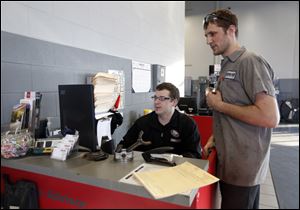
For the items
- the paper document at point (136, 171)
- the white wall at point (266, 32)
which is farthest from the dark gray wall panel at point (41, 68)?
the white wall at point (266, 32)

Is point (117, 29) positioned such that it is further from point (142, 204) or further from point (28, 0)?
point (142, 204)

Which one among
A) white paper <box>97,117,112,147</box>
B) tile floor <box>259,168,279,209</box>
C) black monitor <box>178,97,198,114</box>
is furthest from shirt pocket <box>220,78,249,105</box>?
black monitor <box>178,97,198,114</box>

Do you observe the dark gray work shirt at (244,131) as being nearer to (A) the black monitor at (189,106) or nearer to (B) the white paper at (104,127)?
(B) the white paper at (104,127)

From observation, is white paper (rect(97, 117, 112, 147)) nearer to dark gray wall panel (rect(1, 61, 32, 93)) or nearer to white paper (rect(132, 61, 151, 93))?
dark gray wall panel (rect(1, 61, 32, 93))

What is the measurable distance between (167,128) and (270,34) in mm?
7204

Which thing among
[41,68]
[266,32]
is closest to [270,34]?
[266,32]

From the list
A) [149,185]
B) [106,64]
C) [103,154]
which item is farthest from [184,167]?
[106,64]

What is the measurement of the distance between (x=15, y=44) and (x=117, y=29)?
1195mm

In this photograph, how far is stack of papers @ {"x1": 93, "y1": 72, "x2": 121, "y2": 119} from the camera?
1868mm

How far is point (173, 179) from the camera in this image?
792 mm

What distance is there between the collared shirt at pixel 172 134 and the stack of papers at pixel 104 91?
1.07 ft

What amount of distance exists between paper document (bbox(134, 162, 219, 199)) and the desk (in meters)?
0.02

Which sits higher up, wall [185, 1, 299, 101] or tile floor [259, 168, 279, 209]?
wall [185, 1, 299, 101]

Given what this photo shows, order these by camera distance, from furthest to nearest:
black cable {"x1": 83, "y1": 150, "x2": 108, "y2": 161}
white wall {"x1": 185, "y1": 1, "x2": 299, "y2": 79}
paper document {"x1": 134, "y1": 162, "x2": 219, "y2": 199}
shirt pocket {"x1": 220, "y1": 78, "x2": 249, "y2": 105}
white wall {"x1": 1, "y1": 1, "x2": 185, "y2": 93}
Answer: white wall {"x1": 185, "y1": 1, "x2": 299, "y2": 79} < white wall {"x1": 1, "y1": 1, "x2": 185, "y2": 93} < shirt pocket {"x1": 220, "y1": 78, "x2": 249, "y2": 105} < black cable {"x1": 83, "y1": 150, "x2": 108, "y2": 161} < paper document {"x1": 134, "y1": 162, "x2": 219, "y2": 199}
